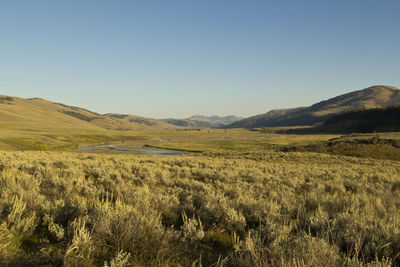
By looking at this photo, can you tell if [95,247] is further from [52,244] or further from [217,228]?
[217,228]

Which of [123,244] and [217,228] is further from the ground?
[123,244]

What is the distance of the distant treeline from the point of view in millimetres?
103125

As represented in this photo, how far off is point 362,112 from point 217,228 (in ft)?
520

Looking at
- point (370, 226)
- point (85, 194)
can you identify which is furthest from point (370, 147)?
point (85, 194)

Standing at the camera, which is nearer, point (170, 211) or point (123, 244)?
point (123, 244)

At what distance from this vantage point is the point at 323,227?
4.39 metres

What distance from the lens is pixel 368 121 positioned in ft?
385

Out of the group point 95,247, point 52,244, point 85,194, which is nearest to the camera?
point 95,247

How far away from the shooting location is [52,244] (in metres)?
3.72

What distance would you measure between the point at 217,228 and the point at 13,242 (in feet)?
11.9

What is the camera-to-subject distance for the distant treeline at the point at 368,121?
4060 inches

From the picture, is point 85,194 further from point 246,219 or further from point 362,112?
point 362,112

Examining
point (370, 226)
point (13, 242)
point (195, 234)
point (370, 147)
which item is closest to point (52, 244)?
point (13, 242)

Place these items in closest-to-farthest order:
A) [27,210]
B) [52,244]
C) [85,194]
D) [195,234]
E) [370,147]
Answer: [52,244], [195,234], [27,210], [85,194], [370,147]
